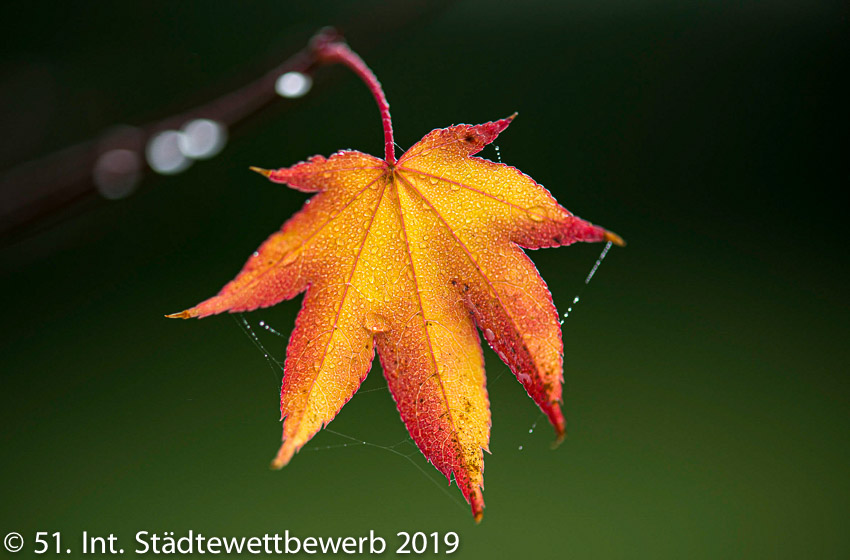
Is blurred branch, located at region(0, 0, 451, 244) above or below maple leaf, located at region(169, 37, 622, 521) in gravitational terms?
above

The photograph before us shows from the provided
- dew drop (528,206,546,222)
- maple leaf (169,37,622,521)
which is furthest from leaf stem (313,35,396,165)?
dew drop (528,206,546,222)

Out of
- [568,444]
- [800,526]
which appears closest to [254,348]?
[568,444]

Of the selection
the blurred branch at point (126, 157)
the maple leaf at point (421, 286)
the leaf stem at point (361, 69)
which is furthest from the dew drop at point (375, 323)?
the blurred branch at point (126, 157)

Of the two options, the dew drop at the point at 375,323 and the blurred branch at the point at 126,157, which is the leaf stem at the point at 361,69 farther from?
the dew drop at the point at 375,323

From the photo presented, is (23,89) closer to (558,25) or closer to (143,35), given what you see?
(143,35)

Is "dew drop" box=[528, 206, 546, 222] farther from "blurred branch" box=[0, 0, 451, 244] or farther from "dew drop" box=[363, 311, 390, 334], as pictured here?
"blurred branch" box=[0, 0, 451, 244]

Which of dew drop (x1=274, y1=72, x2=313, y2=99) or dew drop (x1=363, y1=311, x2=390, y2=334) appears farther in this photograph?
dew drop (x1=274, y1=72, x2=313, y2=99)

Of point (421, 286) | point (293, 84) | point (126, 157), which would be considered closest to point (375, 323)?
point (421, 286)

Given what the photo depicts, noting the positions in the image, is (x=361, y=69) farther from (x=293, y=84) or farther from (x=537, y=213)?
(x=537, y=213)
